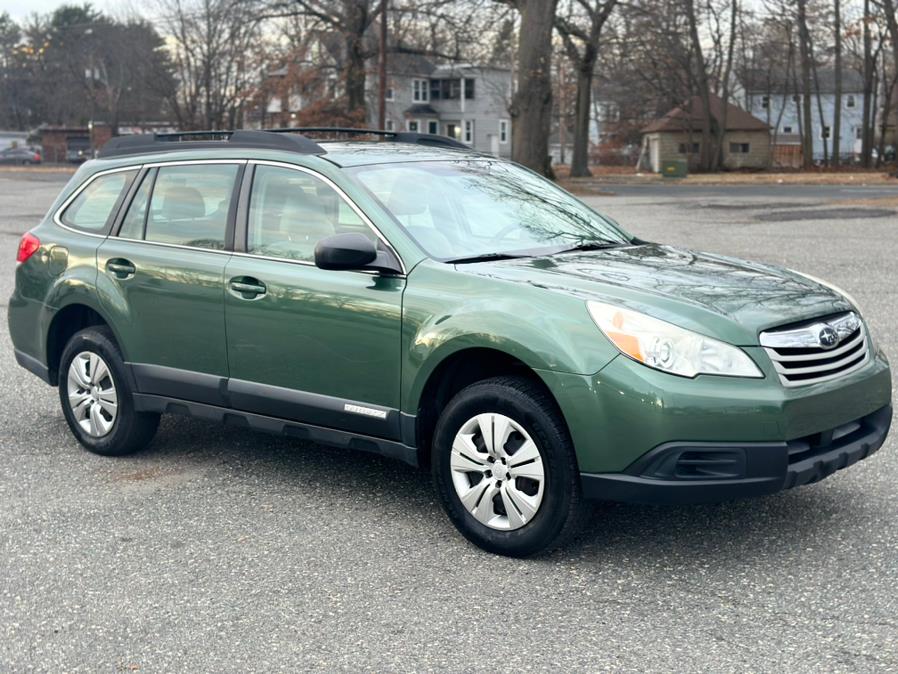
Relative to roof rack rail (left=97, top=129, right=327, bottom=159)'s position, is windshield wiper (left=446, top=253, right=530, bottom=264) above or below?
below

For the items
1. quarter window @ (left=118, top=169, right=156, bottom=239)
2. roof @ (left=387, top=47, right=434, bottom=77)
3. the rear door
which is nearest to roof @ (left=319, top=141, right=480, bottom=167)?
the rear door

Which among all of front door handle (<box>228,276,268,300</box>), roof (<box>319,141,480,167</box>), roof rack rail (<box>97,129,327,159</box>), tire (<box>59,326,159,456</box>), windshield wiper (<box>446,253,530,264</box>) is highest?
roof rack rail (<box>97,129,327,159</box>)

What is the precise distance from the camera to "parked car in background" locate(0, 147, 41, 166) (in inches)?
3086

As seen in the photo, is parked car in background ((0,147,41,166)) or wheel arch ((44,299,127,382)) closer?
wheel arch ((44,299,127,382))

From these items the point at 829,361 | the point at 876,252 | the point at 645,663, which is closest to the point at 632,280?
the point at 829,361

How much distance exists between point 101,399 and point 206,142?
151 cm

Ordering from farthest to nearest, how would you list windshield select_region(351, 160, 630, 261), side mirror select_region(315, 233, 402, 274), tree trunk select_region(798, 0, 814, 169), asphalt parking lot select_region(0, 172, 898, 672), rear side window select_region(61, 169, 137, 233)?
tree trunk select_region(798, 0, 814, 169), rear side window select_region(61, 169, 137, 233), windshield select_region(351, 160, 630, 261), side mirror select_region(315, 233, 402, 274), asphalt parking lot select_region(0, 172, 898, 672)

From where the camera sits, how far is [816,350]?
181 inches

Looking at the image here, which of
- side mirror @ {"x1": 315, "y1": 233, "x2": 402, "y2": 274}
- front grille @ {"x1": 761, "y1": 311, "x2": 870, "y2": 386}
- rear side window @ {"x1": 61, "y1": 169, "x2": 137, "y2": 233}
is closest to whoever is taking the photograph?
front grille @ {"x1": 761, "y1": 311, "x2": 870, "y2": 386}

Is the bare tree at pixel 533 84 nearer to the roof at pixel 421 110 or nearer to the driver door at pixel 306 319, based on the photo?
the driver door at pixel 306 319

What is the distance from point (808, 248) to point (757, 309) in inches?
523

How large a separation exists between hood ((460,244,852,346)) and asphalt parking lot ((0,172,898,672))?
0.96 m

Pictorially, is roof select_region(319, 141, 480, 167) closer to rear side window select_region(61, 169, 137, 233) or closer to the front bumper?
rear side window select_region(61, 169, 137, 233)

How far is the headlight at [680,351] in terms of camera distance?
433 cm
